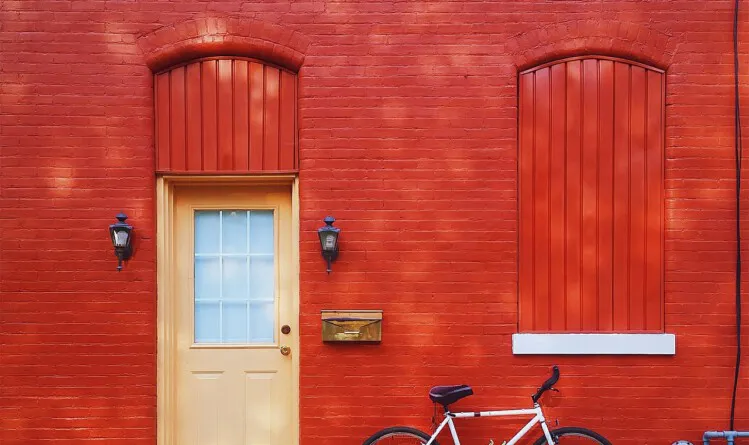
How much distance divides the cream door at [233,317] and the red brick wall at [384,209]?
27cm

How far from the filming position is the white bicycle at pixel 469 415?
4301 millimetres

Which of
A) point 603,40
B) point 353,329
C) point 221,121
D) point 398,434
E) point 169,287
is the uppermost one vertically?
point 603,40

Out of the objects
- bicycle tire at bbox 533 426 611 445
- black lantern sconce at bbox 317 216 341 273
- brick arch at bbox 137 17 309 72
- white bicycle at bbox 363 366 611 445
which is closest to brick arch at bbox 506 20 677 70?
brick arch at bbox 137 17 309 72

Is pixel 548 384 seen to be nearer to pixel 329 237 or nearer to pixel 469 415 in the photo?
pixel 469 415

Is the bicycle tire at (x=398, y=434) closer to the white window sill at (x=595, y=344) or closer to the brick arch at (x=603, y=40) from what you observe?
the white window sill at (x=595, y=344)

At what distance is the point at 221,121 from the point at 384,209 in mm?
1487

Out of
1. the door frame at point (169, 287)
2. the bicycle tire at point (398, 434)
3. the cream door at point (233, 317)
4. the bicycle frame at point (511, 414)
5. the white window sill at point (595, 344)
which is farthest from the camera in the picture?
the cream door at point (233, 317)

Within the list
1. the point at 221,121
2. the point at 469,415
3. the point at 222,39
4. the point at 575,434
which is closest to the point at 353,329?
the point at 469,415

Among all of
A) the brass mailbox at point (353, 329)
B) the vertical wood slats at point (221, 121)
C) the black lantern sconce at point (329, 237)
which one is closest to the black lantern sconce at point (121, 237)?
the vertical wood slats at point (221, 121)

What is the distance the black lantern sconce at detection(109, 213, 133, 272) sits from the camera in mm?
4480

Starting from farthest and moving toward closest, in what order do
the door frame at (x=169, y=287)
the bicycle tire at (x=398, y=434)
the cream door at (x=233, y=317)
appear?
the cream door at (x=233, y=317) → the door frame at (x=169, y=287) → the bicycle tire at (x=398, y=434)

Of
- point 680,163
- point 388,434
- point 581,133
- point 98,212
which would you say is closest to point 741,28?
Result: point 680,163

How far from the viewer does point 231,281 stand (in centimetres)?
488

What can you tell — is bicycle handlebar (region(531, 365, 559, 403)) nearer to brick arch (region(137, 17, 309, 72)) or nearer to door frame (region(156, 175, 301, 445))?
door frame (region(156, 175, 301, 445))
